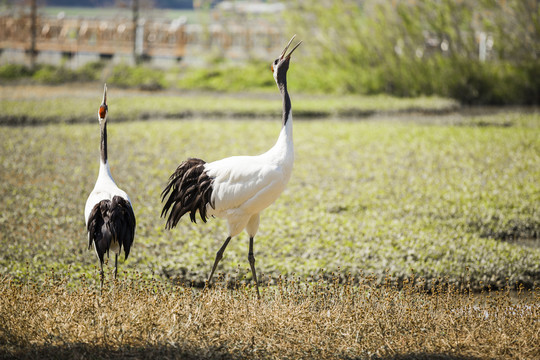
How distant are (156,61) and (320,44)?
767cm

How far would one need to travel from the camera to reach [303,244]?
631 cm

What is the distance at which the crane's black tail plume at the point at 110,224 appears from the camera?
4424mm

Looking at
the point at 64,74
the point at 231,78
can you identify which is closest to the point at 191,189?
the point at 231,78

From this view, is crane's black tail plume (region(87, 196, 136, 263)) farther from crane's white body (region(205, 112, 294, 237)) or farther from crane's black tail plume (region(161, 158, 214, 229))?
crane's white body (region(205, 112, 294, 237))

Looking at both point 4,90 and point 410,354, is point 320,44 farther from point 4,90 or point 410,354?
point 410,354

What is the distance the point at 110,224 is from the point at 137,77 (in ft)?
57.6

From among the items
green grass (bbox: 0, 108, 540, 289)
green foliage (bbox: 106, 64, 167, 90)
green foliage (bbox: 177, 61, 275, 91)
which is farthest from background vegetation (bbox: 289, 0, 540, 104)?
green foliage (bbox: 106, 64, 167, 90)

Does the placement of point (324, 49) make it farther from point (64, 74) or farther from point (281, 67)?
point (281, 67)

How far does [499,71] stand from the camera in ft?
56.5

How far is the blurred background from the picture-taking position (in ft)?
55.8

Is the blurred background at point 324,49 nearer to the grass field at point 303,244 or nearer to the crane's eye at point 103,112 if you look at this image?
the grass field at point 303,244

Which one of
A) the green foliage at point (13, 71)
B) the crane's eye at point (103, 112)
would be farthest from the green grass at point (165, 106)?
the crane's eye at point (103, 112)

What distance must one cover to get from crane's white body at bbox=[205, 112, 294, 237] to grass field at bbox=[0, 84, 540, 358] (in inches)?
23.9

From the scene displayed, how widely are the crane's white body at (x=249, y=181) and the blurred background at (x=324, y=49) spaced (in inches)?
548
